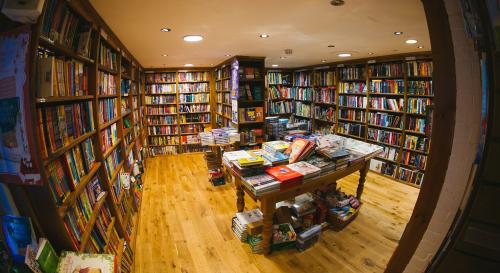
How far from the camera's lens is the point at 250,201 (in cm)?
318

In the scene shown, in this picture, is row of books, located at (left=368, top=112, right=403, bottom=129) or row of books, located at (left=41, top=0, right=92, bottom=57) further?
row of books, located at (left=368, top=112, right=403, bottom=129)

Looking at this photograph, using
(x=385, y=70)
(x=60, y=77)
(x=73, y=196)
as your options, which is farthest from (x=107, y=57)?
(x=385, y=70)

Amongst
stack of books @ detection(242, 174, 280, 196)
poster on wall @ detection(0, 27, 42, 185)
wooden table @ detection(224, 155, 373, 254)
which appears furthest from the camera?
wooden table @ detection(224, 155, 373, 254)

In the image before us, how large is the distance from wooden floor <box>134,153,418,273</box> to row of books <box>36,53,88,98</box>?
5.43 feet

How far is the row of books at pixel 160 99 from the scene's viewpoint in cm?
533

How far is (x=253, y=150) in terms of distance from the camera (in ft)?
8.50

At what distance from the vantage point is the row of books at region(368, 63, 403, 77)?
3773 millimetres

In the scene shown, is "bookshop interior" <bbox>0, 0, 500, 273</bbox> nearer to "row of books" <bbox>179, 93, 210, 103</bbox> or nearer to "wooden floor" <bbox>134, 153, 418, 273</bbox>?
→ "wooden floor" <bbox>134, 153, 418, 273</bbox>

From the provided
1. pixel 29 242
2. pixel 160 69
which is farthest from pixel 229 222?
pixel 160 69

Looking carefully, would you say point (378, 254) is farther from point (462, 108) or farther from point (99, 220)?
point (99, 220)

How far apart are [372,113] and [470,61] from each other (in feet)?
13.9

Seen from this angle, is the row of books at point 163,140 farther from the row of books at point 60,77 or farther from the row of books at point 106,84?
the row of books at point 60,77

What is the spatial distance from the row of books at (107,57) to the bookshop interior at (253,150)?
3cm

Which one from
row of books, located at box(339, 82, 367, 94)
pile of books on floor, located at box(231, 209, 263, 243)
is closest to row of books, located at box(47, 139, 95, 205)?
pile of books on floor, located at box(231, 209, 263, 243)
